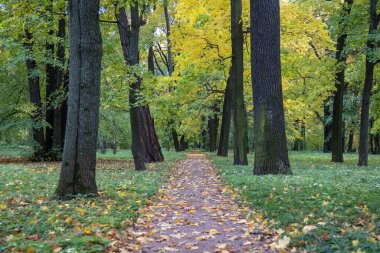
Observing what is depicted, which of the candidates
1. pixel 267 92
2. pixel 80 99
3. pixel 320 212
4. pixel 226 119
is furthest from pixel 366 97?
pixel 80 99

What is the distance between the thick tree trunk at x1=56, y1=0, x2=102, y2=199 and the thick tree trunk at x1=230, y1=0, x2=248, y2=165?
858 centimetres

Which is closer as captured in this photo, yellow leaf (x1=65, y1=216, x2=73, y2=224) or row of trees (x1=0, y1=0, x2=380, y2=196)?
yellow leaf (x1=65, y1=216, x2=73, y2=224)

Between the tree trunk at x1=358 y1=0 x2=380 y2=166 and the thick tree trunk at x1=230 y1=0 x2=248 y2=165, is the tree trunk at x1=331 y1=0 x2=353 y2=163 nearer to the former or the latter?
the tree trunk at x1=358 y1=0 x2=380 y2=166

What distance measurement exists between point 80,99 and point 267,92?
18.3 ft

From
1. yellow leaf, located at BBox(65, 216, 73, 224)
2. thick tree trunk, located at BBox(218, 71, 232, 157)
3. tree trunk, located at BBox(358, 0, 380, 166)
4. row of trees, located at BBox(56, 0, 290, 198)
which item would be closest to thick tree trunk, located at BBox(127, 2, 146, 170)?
row of trees, located at BBox(56, 0, 290, 198)

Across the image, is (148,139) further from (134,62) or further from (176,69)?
(134,62)

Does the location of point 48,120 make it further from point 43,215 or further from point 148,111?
point 43,215

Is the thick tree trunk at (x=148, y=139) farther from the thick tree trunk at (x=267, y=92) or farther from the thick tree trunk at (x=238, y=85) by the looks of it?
the thick tree trunk at (x=267, y=92)

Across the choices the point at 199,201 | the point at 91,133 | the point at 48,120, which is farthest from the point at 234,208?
the point at 48,120

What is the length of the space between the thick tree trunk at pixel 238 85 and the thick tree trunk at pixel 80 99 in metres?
8.58

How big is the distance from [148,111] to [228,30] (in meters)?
5.74

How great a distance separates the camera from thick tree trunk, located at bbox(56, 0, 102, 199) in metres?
7.19

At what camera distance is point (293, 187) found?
7746 millimetres

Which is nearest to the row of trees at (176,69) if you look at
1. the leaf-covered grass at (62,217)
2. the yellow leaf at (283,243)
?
the leaf-covered grass at (62,217)
